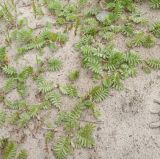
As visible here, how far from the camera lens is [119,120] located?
13.4 feet

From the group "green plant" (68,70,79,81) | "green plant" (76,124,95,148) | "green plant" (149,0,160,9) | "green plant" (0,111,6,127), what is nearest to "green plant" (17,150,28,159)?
"green plant" (0,111,6,127)

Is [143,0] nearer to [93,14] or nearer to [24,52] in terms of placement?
[93,14]

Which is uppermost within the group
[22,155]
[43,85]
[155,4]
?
[155,4]

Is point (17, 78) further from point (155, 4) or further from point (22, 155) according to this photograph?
point (155, 4)

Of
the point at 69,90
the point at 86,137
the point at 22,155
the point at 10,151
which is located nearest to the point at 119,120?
the point at 86,137

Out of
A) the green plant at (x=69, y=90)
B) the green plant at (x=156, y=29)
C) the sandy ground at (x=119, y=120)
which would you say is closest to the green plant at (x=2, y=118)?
the sandy ground at (x=119, y=120)

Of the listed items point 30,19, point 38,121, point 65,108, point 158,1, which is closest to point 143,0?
point 158,1

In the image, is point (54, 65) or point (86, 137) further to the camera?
point (54, 65)

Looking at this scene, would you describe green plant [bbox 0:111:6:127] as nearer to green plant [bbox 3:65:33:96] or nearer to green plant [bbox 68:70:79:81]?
green plant [bbox 3:65:33:96]

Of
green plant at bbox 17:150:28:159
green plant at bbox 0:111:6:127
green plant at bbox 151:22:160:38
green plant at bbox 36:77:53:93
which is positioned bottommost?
green plant at bbox 17:150:28:159

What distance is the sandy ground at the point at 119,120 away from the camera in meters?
3.87

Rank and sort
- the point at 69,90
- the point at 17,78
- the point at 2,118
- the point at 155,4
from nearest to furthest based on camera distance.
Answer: the point at 2,118
the point at 69,90
the point at 17,78
the point at 155,4

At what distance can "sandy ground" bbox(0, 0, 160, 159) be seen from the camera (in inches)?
152

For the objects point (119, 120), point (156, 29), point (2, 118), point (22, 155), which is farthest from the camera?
point (156, 29)
